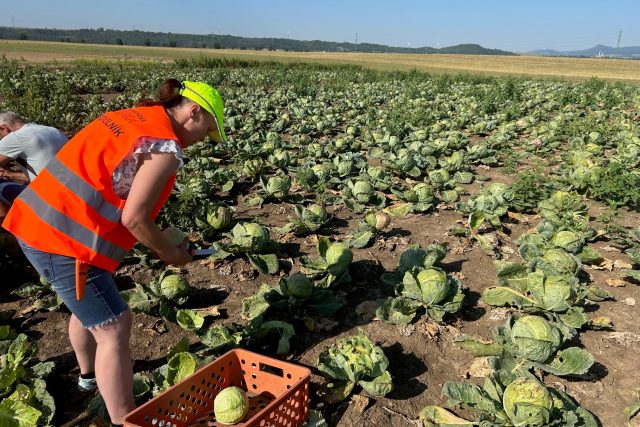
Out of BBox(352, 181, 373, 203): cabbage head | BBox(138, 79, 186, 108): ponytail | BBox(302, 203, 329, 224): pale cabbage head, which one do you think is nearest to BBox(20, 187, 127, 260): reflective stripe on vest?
BBox(138, 79, 186, 108): ponytail

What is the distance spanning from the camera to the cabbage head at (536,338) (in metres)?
3.67

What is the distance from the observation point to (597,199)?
8148 millimetres

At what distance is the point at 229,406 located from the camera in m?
3.17

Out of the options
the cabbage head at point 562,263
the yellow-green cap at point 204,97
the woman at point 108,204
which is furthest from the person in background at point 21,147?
the cabbage head at point 562,263

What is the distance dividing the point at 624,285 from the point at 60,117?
1492cm

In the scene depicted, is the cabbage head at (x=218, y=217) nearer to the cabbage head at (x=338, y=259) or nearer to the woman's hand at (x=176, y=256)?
the cabbage head at (x=338, y=259)

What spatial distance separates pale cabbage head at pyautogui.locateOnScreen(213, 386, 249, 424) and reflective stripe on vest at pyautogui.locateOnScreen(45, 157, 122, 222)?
4.69 feet

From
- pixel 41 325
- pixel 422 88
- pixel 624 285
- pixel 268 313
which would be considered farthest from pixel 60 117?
pixel 422 88

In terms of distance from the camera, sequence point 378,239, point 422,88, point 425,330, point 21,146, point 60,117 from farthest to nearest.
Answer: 1. point 422,88
2. point 60,117
3. point 378,239
4. point 21,146
5. point 425,330

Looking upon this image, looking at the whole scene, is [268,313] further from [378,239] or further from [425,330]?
[378,239]

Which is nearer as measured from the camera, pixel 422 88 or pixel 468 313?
pixel 468 313

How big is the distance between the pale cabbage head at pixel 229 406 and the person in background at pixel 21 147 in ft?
12.0

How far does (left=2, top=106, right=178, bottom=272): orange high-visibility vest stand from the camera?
2.81m

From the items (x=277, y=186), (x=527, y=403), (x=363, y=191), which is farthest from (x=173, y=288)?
(x=363, y=191)
